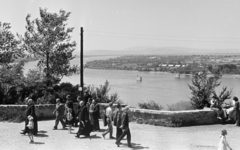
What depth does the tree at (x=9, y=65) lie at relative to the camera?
68.2ft

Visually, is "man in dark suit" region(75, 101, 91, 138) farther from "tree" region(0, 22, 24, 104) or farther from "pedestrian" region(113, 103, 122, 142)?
"tree" region(0, 22, 24, 104)

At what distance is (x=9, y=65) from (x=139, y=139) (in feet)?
42.4

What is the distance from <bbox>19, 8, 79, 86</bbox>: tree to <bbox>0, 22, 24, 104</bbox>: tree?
683 mm

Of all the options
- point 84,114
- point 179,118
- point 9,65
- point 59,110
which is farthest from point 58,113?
point 9,65

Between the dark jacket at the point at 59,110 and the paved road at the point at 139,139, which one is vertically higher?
the dark jacket at the point at 59,110

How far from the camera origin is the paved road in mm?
11094

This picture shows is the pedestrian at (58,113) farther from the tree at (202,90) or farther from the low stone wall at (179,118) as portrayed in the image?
the tree at (202,90)

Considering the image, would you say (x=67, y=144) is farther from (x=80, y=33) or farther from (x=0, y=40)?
(x=0, y=40)

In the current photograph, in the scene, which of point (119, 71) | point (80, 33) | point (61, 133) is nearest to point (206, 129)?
point (61, 133)

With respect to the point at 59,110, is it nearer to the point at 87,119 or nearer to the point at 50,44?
the point at 87,119

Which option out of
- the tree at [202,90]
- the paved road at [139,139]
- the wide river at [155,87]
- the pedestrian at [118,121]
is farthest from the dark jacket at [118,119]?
the wide river at [155,87]

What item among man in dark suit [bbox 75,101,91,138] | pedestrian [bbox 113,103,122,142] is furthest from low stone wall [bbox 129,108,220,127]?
pedestrian [bbox 113,103,122,142]

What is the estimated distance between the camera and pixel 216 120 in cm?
1488

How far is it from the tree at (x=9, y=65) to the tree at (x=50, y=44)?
683mm
